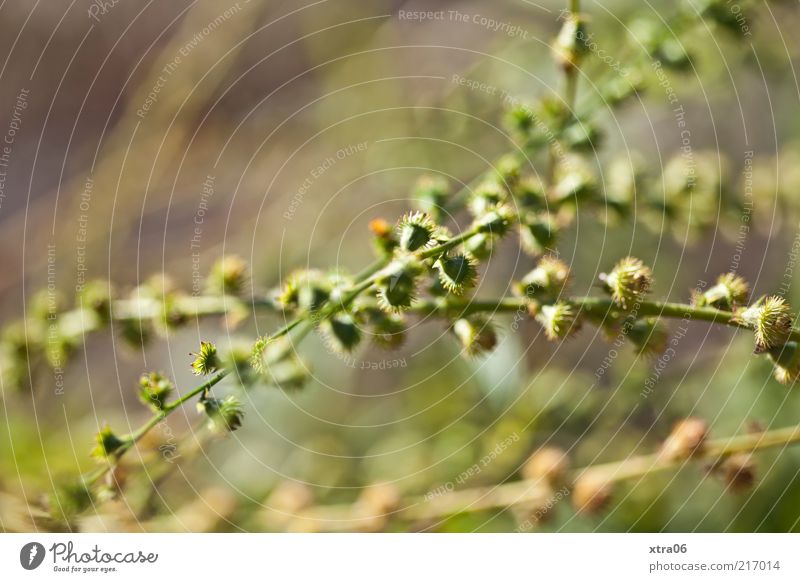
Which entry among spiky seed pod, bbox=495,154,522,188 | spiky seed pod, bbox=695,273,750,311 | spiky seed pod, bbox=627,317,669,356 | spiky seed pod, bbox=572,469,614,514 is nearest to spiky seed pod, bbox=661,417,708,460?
spiky seed pod, bbox=572,469,614,514

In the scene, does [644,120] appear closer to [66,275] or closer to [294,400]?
[294,400]

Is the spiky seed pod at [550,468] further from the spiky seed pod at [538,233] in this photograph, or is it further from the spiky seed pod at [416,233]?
the spiky seed pod at [416,233]

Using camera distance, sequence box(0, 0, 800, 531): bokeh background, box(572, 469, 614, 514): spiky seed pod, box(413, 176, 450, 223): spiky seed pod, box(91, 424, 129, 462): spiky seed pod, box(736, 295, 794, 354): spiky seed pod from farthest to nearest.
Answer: box(0, 0, 800, 531): bokeh background, box(572, 469, 614, 514): spiky seed pod, box(413, 176, 450, 223): spiky seed pod, box(91, 424, 129, 462): spiky seed pod, box(736, 295, 794, 354): spiky seed pod

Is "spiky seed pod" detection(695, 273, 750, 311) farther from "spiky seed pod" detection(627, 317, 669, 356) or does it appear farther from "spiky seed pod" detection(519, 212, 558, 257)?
"spiky seed pod" detection(519, 212, 558, 257)

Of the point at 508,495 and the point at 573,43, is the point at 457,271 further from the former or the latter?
the point at 508,495

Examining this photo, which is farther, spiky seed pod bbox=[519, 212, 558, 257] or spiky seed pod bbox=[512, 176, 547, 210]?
spiky seed pod bbox=[512, 176, 547, 210]

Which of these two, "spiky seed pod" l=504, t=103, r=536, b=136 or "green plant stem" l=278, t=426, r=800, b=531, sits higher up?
"spiky seed pod" l=504, t=103, r=536, b=136
